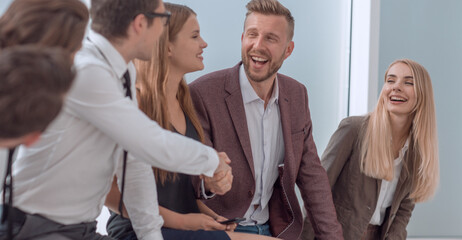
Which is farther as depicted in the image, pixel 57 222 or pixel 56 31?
pixel 57 222

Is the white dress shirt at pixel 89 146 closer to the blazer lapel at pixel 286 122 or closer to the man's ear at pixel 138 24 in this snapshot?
the man's ear at pixel 138 24

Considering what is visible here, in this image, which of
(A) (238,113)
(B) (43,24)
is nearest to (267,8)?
(A) (238,113)

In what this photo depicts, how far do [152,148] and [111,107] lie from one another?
0.15 meters

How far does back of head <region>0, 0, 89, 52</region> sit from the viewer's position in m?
1.21

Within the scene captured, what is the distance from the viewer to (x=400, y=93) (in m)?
3.05

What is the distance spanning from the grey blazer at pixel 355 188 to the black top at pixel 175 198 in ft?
2.81

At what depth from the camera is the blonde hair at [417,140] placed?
295 cm

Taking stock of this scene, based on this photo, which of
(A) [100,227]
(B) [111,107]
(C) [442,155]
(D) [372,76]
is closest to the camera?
(B) [111,107]

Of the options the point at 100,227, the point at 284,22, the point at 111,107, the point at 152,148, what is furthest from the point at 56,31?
the point at 100,227

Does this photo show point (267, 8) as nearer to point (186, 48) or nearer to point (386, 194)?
point (186, 48)

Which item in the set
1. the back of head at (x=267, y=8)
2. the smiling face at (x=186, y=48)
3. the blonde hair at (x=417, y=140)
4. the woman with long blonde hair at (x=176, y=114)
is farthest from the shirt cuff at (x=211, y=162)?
the blonde hair at (x=417, y=140)

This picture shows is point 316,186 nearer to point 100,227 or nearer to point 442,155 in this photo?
point 100,227

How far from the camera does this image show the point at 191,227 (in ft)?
6.84

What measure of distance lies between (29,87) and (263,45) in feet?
6.00
